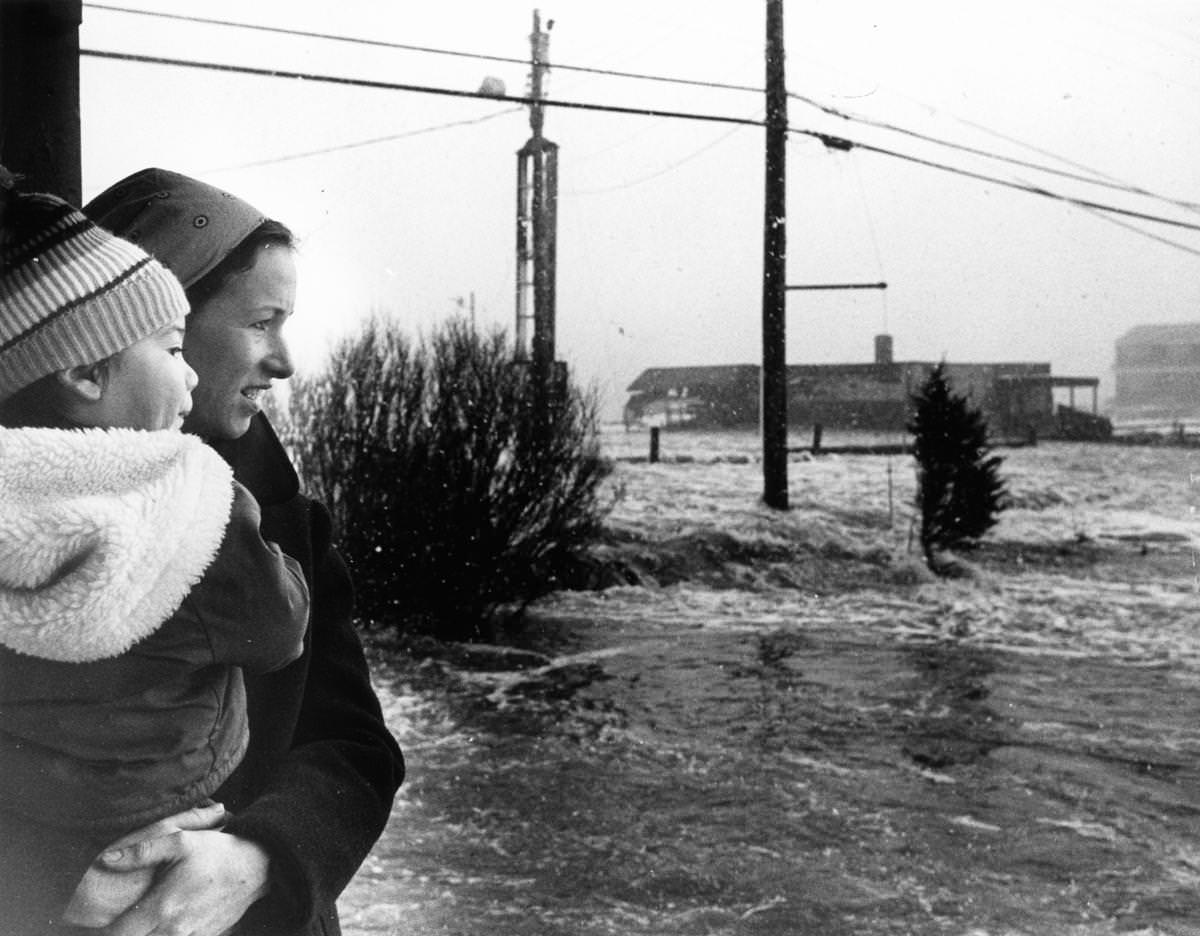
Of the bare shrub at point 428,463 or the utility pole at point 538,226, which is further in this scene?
the utility pole at point 538,226

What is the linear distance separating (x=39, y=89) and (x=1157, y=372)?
206ft

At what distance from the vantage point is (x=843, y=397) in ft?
123

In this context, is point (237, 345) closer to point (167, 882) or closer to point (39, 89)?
point (167, 882)

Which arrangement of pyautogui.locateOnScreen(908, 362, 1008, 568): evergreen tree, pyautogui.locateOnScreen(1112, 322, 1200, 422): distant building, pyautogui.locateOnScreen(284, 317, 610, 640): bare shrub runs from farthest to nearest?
pyautogui.locateOnScreen(1112, 322, 1200, 422): distant building
pyautogui.locateOnScreen(908, 362, 1008, 568): evergreen tree
pyautogui.locateOnScreen(284, 317, 610, 640): bare shrub

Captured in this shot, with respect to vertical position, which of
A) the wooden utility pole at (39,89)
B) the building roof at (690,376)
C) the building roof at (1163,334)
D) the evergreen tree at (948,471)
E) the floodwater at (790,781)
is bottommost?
the floodwater at (790,781)

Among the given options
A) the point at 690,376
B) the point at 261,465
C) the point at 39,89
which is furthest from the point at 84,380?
the point at 690,376

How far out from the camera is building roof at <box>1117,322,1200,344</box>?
58062mm

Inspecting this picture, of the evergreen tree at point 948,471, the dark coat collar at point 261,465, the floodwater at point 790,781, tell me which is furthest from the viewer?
the evergreen tree at point 948,471

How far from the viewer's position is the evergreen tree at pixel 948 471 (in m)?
17.0

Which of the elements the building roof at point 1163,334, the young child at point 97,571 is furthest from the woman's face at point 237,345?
the building roof at point 1163,334

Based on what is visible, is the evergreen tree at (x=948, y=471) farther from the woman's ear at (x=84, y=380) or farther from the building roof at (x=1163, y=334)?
the building roof at (x=1163, y=334)

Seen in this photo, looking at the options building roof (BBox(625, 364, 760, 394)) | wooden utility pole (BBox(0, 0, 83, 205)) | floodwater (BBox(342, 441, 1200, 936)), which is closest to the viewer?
wooden utility pole (BBox(0, 0, 83, 205))

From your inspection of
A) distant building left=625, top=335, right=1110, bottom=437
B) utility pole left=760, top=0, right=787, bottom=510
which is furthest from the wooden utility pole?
distant building left=625, top=335, right=1110, bottom=437

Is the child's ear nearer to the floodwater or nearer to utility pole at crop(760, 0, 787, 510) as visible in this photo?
the floodwater
